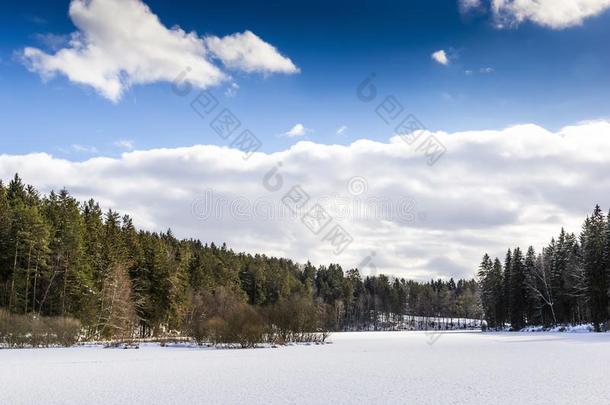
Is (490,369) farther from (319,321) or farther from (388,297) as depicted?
(388,297)

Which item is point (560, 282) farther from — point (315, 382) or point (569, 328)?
point (315, 382)

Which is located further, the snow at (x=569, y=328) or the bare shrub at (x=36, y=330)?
the snow at (x=569, y=328)

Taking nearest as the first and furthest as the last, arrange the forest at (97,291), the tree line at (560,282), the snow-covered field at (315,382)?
the snow-covered field at (315,382), the forest at (97,291), the tree line at (560,282)

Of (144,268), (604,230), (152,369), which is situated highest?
(604,230)

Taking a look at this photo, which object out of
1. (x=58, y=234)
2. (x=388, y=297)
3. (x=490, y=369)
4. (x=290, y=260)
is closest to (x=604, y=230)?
(x=490, y=369)

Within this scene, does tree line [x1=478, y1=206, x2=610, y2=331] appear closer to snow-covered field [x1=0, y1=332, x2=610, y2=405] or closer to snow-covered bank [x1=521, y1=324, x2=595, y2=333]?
snow-covered bank [x1=521, y1=324, x2=595, y2=333]

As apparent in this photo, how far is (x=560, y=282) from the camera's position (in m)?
89.4

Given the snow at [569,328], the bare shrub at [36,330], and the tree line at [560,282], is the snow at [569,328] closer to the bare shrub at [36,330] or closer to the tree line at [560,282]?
the tree line at [560,282]

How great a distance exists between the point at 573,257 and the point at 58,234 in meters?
76.3

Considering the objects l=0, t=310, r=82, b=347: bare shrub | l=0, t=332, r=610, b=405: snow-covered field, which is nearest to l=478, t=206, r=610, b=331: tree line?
l=0, t=332, r=610, b=405: snow-covered field

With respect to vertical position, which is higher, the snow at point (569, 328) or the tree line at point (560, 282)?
the tree line at point (560, 282)

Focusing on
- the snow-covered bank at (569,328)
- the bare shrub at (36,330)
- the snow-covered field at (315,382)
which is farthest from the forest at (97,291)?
the snow-covered bank at (569,328)

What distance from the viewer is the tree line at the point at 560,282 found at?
74.1 m

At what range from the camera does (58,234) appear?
209 ft
